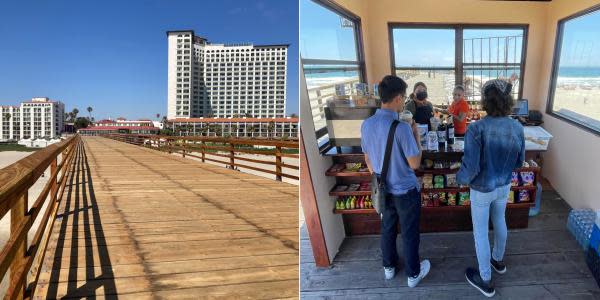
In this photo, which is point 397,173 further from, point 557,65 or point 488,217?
point 557,65

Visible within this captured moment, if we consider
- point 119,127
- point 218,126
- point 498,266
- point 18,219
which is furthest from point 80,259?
point 119,127

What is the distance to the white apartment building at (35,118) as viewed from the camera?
4362cm

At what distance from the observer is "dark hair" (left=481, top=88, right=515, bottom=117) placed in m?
1.22

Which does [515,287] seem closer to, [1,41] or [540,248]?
[540,248]

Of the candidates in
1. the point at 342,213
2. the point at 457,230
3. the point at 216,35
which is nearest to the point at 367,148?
the point at 342,213

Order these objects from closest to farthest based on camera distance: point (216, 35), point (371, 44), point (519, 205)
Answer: point (371, 44) < point (519, 205) < point (216, 35)

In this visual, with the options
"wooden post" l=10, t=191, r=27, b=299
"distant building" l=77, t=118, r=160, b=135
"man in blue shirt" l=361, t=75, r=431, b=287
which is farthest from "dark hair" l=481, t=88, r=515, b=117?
"distant building" l=77, t=118, r=160, b=135

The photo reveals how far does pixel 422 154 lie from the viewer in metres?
1.52

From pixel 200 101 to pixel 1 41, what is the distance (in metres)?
57.2

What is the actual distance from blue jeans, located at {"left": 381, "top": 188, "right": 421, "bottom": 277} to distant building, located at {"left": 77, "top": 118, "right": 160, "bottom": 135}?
57999 millimetres

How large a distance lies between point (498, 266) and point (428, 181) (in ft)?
1.28

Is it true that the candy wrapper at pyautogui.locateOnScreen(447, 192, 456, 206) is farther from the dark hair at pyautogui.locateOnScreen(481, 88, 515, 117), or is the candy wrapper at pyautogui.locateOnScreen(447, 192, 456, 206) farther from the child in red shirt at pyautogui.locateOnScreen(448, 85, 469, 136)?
the dark hair at pyautogui.locateOnScreen(481, 88, 515, 117)

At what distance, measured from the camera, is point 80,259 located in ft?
7.66

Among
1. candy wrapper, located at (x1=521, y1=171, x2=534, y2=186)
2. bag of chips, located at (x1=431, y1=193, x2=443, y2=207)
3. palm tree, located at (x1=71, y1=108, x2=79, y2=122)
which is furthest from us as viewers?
palm tree, located at (x1=71, y1=108, x2=79, y2=122)
